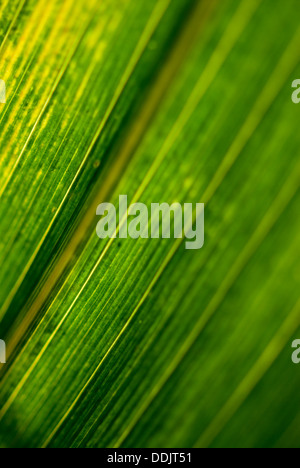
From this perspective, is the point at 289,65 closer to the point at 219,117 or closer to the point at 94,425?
the point at 219,117
